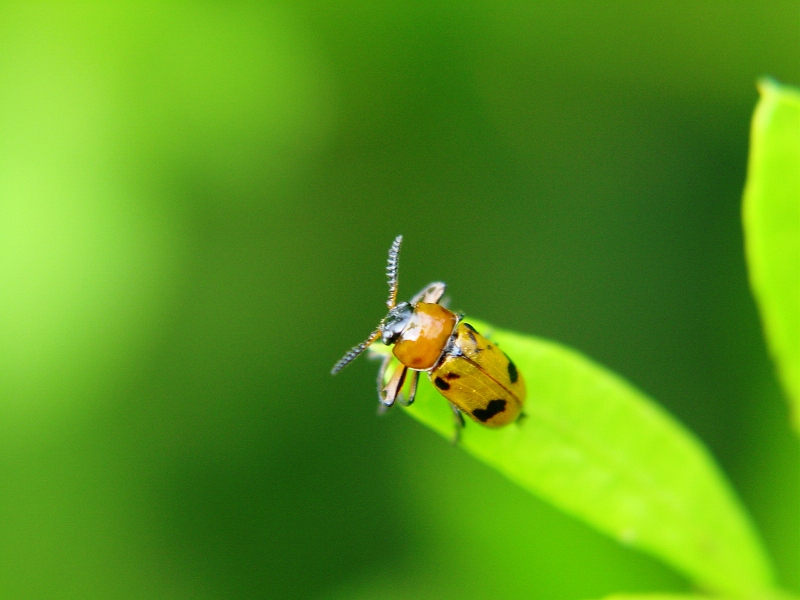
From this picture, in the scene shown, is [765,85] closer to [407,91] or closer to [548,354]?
[548,354]

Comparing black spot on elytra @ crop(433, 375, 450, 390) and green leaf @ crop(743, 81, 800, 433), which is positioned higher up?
green leaf @ crop(743, 81, 800, 433)

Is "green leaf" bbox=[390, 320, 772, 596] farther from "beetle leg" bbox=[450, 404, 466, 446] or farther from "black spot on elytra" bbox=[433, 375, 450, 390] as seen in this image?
"black spot on elytra" bbox=[433, 375, 450, 390]

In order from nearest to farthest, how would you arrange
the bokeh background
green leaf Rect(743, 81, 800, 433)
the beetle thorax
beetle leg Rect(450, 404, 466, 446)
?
green leaf Rect(743, 81, 800, 433) < beetle leg Rect(450, 404, 466, 446) < the beetle thorax < the bokeh background

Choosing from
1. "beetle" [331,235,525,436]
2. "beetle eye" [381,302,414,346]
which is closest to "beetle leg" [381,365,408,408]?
"beetle" [331,235,525,436]

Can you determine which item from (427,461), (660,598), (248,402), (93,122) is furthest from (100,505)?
(660,598)

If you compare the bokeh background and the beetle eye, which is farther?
the bokeh background

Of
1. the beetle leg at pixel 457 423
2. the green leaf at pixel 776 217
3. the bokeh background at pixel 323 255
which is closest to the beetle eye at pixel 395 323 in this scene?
the beetle leg at pixel 457 423
